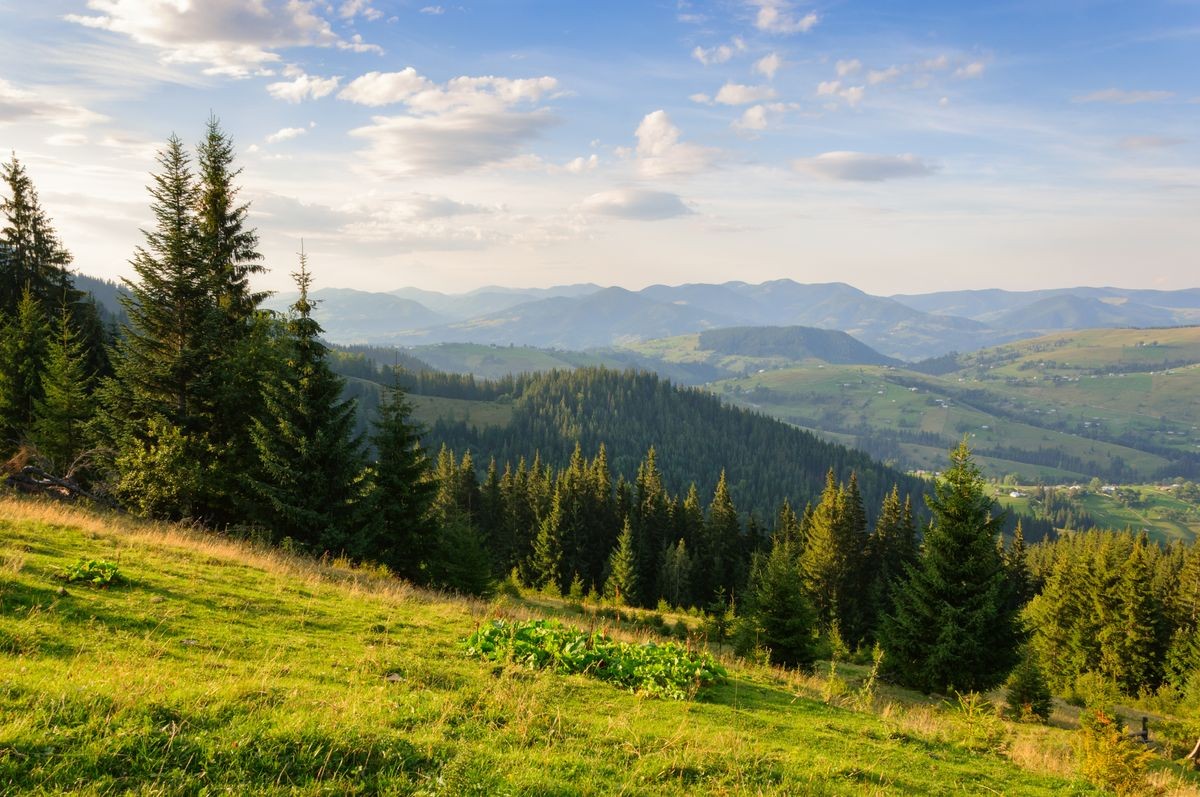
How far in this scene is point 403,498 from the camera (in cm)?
2945

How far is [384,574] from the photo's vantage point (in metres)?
21.4

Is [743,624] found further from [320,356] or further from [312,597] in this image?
[320,356]

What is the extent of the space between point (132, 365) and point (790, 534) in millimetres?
75115

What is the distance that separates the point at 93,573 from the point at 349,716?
7.91 meters

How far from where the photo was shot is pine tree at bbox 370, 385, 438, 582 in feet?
93.5

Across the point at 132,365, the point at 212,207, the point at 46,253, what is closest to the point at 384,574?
the point at 132,365

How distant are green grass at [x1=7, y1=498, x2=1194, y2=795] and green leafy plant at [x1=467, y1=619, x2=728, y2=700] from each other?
0.35 m

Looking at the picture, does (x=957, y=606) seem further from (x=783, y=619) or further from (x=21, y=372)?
(x=21, y=372)

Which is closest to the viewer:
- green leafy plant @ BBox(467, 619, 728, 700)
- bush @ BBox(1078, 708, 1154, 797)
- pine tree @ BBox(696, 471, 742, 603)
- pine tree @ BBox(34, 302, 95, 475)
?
bush @ BBox(1078, 708, 1154, 797)

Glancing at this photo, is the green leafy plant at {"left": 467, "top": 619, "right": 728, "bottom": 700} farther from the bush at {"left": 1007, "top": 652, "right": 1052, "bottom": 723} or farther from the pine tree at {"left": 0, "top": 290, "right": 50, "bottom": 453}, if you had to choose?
the pine tree at {"left": 0, "top": 290, "right": 50, "bottom": 453}

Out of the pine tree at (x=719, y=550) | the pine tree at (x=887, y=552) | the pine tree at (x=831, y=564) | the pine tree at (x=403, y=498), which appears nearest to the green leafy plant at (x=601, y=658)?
the pine tree at (x=403, y=498)

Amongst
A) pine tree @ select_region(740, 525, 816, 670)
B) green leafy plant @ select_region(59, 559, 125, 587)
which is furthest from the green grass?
pine tree @ select_region(740, 525, 816, 670)

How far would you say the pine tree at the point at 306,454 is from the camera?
24828mm

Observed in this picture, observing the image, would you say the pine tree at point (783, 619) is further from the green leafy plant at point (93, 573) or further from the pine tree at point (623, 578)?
the pine tree at point (623, 578)
